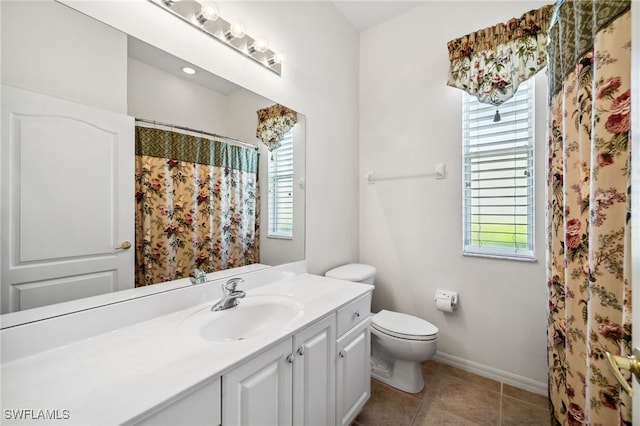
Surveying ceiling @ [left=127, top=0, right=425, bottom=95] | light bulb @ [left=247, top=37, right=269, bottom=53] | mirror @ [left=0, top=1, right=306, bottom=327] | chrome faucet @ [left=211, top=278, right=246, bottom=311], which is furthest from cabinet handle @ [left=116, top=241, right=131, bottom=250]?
light bulb @ [left=247, top=37, right=269, bottom=53]

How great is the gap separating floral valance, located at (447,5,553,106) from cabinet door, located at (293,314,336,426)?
1812mm

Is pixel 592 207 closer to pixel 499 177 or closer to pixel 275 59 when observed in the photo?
pixel 499 177

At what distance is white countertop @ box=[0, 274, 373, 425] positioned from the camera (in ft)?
1.83

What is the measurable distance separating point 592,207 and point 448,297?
4.62 feet

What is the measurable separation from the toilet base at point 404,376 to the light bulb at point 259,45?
2145mm

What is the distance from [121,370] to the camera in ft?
2.22

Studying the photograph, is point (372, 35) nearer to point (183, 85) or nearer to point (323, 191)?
point (323, 191)

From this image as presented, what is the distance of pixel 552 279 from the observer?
1053mm

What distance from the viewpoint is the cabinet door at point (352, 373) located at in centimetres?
124

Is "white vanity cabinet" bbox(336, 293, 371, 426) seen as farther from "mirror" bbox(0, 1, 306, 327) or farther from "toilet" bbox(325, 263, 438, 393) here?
"mirror" bbox(0, 1, 306, 327)

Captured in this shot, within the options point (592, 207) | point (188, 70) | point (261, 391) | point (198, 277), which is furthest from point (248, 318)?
point (592, 207)

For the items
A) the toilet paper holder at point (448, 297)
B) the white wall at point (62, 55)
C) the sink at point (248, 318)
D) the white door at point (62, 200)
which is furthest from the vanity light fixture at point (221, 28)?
the toilet paper holder at point (448, 297)

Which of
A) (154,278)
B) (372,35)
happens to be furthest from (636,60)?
(372,35)

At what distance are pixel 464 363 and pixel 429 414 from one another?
23.6 inches
